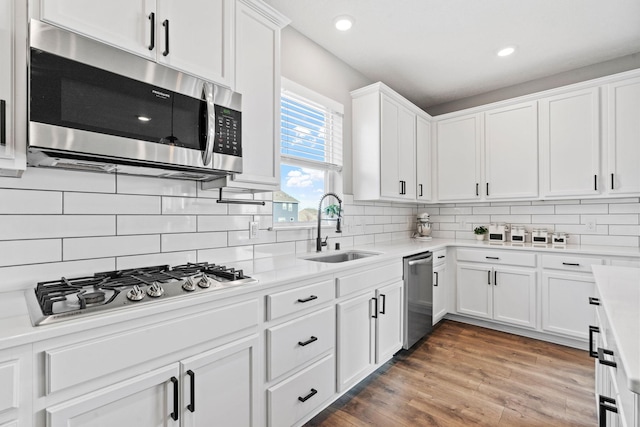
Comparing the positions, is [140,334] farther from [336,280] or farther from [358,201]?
[358,201]

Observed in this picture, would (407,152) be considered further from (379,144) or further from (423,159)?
(379,144)

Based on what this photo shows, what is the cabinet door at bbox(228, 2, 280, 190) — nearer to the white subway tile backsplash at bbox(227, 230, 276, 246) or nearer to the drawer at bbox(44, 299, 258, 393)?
the white subway tile backsplash at bbox(227, 230, 276, 246)

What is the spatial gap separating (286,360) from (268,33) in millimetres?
1871

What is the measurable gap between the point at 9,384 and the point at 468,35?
3418 mm

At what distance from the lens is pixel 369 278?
88.7 inches

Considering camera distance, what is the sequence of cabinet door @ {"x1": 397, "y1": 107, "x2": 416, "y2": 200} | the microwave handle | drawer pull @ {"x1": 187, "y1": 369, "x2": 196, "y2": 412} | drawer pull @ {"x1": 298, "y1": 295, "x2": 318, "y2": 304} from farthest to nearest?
cabinet door @ {"x1": 397, "y1": 107, "x2": 416, "y2": 200}
drawer pull @ {"x1": 298, "y1": 295, "x2": 318, "y2": 304}
the microwave handle
drawer pull @ {"x1": 187, "y1": 369, "x2": 196, "y2": 412}

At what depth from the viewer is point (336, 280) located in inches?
77.2

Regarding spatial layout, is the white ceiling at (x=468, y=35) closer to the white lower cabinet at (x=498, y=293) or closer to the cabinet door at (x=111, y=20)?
the cabinet door at (x=111, y=20)

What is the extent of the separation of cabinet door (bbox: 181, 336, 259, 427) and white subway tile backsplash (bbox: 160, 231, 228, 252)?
2.26ft

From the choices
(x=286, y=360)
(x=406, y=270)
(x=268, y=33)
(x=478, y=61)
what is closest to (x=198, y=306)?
(x=286, y=360)

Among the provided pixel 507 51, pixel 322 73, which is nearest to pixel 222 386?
pixel 322 73

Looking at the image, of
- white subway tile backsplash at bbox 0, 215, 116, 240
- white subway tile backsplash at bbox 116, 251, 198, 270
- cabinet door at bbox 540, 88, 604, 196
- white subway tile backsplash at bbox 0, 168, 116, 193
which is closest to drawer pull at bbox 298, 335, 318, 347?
white subway tile backsplash at bbox 116, 251, 198, 270

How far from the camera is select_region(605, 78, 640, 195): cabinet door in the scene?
2809 millimetres

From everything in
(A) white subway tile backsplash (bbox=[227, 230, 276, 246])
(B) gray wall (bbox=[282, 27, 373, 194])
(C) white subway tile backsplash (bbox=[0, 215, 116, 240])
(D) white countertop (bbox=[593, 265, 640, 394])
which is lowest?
(D) white countertop (bbox=[593, 265, 640, 394])
